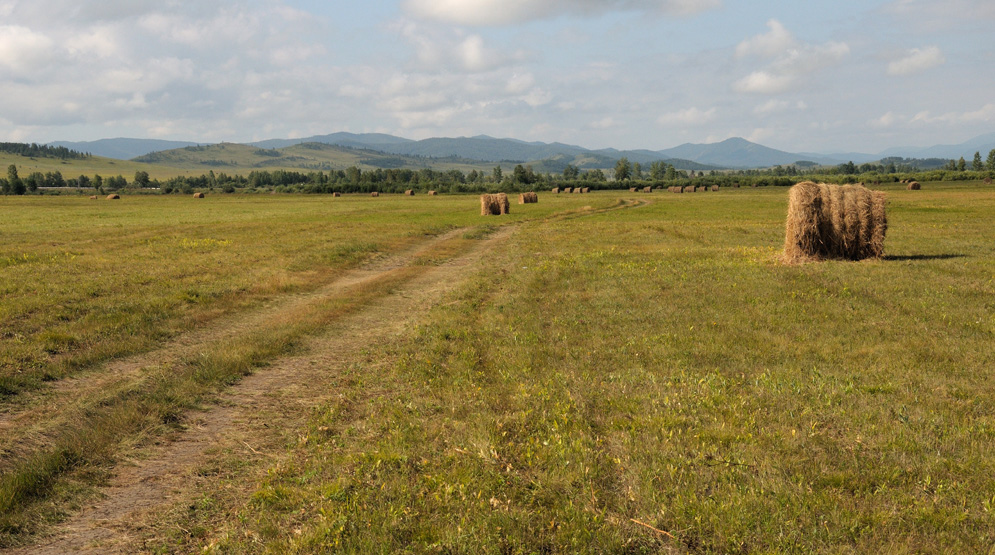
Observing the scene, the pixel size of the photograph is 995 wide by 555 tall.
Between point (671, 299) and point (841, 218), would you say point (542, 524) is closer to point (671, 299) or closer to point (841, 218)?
point (671, 299)

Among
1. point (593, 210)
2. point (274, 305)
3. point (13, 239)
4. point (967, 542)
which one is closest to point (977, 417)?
point (967, 542)

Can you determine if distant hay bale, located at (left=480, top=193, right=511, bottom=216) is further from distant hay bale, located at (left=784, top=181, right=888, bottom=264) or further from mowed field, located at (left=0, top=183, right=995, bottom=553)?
mowed field, located at (left=0, top=183, right=995, bottom=553)

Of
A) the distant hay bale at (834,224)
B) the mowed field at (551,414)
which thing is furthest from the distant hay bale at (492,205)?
the mowed field at (551,414)

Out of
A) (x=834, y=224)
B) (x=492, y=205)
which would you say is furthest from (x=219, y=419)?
(x=492, y=205)

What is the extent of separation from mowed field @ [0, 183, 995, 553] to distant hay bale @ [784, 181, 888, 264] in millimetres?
3942

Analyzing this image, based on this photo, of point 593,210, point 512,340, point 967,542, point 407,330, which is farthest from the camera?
point 593,210

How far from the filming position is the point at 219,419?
9.08 m

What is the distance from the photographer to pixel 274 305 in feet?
58.6

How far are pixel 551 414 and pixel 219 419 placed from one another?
544 centimetres

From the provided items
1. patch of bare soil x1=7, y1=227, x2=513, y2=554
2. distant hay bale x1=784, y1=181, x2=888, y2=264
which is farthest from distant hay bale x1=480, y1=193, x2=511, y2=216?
patch of bare soil x1=7, y1=227, x2=513, y2=554

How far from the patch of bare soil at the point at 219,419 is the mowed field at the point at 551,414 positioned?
14 centimetres

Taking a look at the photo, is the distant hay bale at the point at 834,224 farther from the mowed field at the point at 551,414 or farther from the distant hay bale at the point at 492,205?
the distant hay bale at the point at 492,205

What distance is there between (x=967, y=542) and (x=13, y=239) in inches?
1796

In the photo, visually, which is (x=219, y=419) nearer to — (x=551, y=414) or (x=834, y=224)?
(x=551, y=414)
